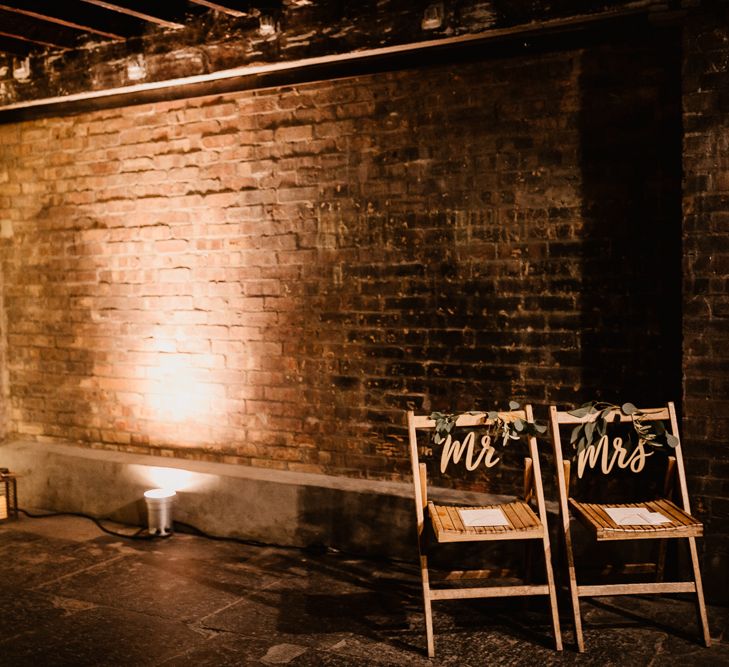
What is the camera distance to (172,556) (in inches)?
209

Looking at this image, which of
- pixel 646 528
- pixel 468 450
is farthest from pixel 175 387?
pixel 646 528

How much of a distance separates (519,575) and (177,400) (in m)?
2.89

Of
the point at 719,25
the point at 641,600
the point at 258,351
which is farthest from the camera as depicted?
the point at 258,351

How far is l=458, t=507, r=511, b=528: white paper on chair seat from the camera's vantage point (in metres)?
3.86

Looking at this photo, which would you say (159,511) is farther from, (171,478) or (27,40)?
(27,40)

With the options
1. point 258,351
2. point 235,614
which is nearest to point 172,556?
point 235,614

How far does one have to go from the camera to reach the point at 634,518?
12.7 ft

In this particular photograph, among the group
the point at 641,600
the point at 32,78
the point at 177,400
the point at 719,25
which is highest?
the point at 32,78

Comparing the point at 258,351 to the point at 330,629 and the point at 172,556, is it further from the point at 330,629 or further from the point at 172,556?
the point at 330,629

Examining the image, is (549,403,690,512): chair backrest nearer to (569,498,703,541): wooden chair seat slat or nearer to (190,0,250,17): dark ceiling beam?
(569,498,703,541): wooden chair seat slat

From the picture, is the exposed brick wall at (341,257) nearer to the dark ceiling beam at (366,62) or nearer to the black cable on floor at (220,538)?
the dark ceiling beam at (366,62)

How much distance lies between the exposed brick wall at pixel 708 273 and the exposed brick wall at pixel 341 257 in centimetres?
21

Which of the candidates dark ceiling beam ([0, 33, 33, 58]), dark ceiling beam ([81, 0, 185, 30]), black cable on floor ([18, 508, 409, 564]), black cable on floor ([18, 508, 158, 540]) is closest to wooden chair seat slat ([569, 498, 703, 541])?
black cable on floor ([18, 508, 409, 564])

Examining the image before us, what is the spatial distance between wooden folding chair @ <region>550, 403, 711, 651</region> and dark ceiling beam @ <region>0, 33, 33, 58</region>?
4743 millimetres
